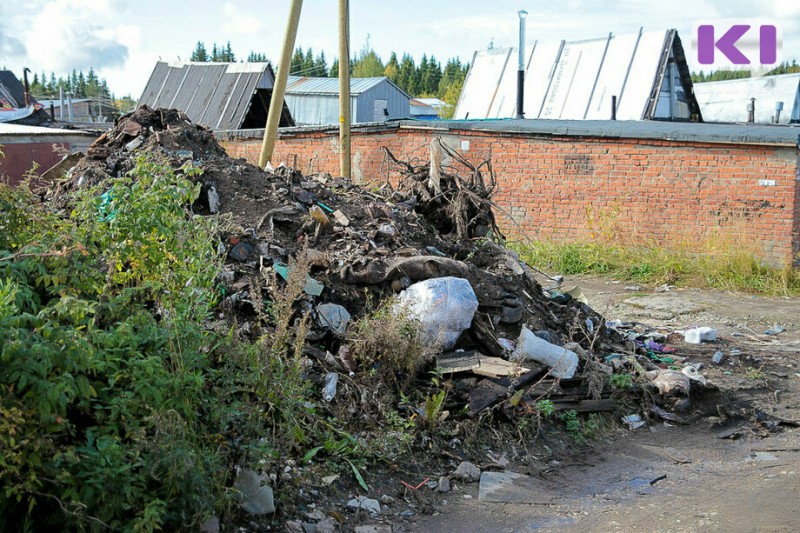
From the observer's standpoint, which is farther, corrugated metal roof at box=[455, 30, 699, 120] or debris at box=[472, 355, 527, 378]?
corrugated metal roof at box=[455, 30, 699, 120]

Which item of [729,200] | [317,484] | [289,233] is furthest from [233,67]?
[317,484]

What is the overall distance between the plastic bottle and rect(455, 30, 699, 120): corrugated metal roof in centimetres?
1823

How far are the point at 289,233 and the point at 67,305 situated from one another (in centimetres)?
374

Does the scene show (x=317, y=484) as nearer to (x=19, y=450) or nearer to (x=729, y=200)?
(x=19, y=450)

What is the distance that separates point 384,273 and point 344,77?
662 cm

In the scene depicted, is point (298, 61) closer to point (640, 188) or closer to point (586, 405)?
point (640, 188)

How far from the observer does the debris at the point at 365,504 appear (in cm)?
427

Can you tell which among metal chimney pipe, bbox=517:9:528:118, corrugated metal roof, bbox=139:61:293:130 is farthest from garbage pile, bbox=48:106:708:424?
corrugated metal roof, bbox=139:61:293:130

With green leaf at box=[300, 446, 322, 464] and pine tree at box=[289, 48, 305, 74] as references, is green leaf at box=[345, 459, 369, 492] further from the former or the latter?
pine tree at box=[289, 48, 305, 74]

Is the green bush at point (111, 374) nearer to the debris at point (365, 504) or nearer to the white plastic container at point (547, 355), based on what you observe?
the debris at point (365, 504)

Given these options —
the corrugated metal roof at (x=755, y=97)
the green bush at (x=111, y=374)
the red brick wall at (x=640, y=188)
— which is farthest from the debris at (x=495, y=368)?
the corrugated metal roof at (x=755, y=97)

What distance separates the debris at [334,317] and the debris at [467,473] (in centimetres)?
139

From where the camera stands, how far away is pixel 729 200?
12.2 meters

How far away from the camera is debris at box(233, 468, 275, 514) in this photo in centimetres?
386
